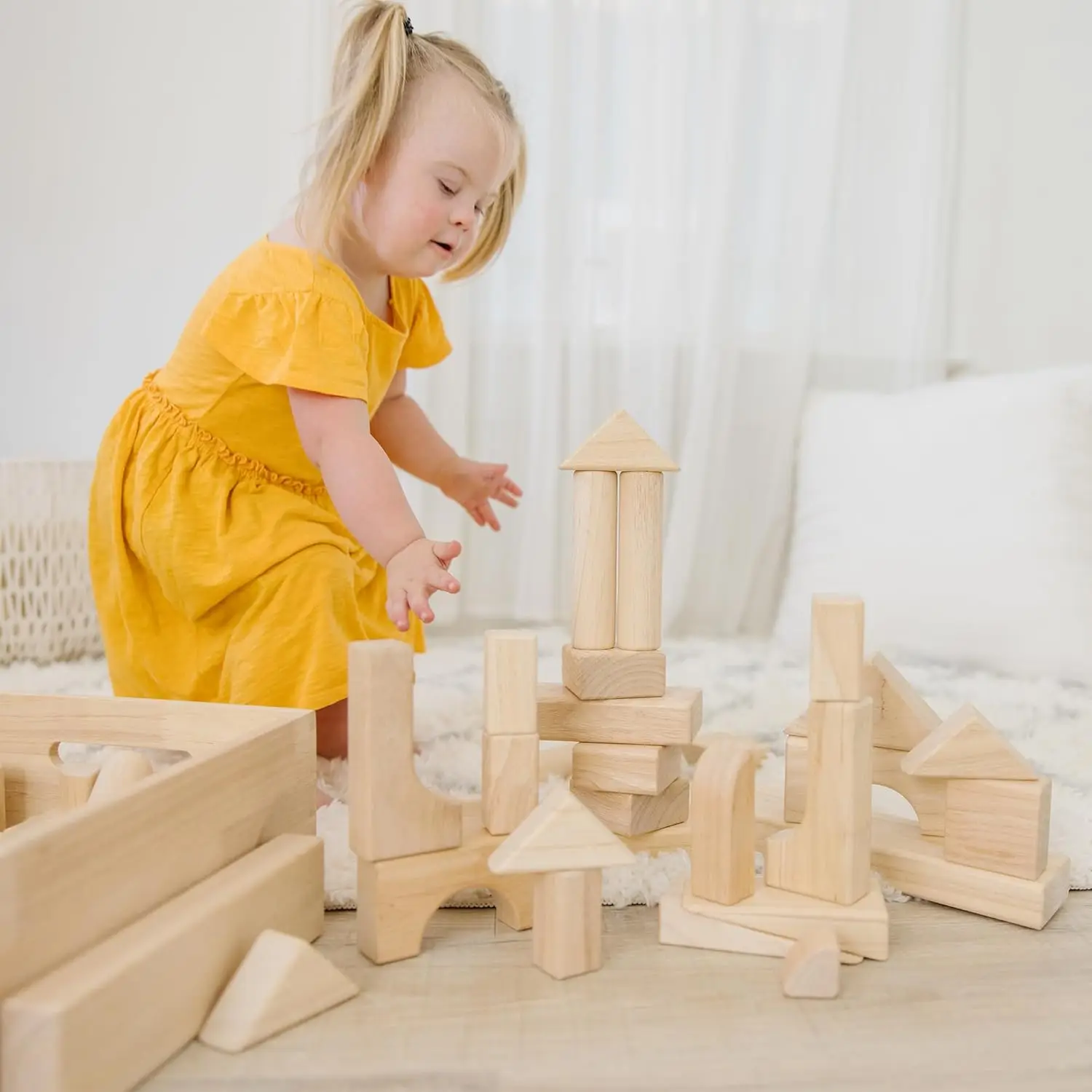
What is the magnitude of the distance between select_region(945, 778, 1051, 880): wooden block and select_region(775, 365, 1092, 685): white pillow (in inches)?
26.9

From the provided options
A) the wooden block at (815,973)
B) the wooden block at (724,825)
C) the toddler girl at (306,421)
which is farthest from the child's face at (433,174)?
the wooden block at (815,973)

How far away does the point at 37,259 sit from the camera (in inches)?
67.2

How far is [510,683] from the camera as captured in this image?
0.63 m

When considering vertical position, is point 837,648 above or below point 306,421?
below

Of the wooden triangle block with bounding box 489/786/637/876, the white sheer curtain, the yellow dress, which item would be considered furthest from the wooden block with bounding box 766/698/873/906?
the white sheer curtain

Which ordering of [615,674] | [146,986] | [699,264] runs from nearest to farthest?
[146,986]
[615,674]
[699,264]

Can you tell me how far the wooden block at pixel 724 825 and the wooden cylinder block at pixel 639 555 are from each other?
100 millimetres

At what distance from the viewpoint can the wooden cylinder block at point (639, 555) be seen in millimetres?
709

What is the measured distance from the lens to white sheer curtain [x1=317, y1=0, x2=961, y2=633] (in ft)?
5.14

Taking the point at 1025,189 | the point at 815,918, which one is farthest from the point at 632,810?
the point at 1025,189

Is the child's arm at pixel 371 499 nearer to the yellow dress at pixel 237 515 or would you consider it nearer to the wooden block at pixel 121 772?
the yellow dress at pixel 237 515

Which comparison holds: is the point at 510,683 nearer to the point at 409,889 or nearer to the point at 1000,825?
the point at 409,889

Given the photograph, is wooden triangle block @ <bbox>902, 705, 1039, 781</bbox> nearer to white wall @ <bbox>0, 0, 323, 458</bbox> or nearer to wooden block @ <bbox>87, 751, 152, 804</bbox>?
wooden block @ <bbox>87, 751, 152, 804</bbox>

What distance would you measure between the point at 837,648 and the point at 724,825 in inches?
4.7
